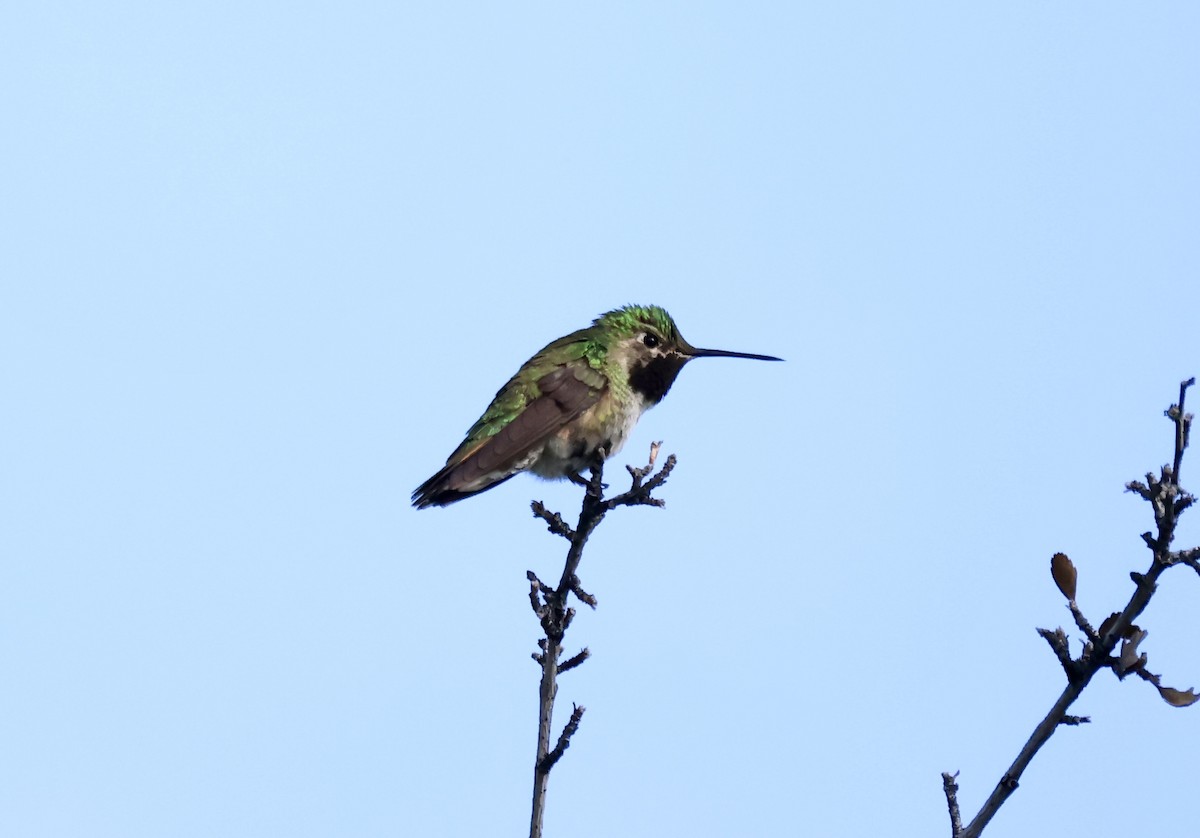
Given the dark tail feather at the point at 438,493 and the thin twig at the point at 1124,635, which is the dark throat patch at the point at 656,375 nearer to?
the dark tail feather at the point at 438,493

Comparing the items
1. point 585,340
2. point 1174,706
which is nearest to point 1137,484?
point 1174,706

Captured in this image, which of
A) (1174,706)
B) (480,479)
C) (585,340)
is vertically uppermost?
(585,340)

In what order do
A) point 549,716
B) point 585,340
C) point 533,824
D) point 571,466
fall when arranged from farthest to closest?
point 585,340 → point 571,466 → point 549,716 → point 533,824

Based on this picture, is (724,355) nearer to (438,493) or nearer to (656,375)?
(656,375)

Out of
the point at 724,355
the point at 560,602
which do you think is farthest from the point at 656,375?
the point at 560,602

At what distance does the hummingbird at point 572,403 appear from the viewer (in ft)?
32.9

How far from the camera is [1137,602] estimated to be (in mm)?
4352

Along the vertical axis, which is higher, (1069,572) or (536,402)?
(536,402)

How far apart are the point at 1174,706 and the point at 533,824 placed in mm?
2341

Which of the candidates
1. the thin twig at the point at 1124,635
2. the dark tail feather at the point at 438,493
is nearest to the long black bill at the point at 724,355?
the dark tail feather at the point at 438,493

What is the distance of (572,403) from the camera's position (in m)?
10.4

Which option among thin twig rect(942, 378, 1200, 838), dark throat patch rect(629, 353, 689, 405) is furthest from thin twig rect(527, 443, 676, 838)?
dark throat patch rect(629, 353, 689, 405)

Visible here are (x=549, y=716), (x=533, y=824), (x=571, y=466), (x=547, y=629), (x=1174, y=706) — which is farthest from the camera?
(x=571, y=466)

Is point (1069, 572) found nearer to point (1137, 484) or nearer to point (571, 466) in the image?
point (1137, 484)
